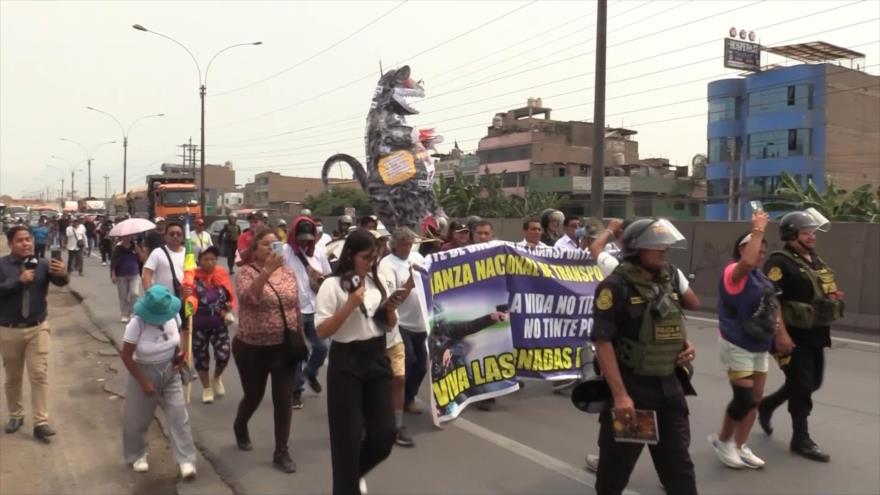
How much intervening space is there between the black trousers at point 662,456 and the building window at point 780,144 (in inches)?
2356

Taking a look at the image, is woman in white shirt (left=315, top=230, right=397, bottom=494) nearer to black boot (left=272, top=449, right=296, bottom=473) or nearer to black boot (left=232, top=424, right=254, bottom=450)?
black boot (left=272, top=449, right=296, bottom=473)

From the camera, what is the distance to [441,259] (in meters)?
6.60

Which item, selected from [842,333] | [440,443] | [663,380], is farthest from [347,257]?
[842,333]

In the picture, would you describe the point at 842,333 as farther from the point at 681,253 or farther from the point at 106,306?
the point at 106,306

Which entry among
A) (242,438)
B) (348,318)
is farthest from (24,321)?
(348,318)

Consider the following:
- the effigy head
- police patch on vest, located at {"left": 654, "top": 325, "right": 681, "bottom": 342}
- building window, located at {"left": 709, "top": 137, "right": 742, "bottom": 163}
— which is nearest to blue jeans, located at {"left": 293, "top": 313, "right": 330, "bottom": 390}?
police patch on vest, located at {"left": 654, "top": 325, "right": 681, "bottom": 342}

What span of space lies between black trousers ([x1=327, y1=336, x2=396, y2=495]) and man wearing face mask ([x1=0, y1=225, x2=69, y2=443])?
3354mm

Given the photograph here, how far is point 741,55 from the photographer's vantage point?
2505 inches

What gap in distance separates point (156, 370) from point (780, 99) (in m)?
61.1

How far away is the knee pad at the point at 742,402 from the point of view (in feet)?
17.0

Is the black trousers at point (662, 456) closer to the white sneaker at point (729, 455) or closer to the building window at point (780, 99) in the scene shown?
the white sneaker at point (729, 455)

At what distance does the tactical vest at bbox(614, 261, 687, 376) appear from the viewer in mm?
3688

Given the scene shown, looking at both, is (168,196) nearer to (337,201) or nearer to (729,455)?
(729,455)

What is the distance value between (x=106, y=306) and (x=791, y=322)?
1304cm
